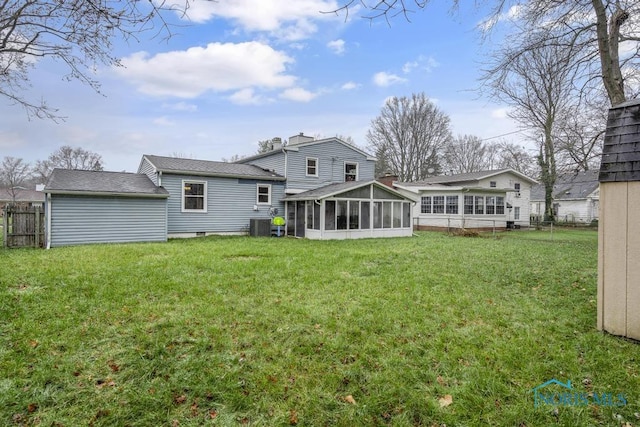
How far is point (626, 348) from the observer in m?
3.64

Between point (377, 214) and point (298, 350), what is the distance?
513 inches

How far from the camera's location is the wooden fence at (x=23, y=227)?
10.7m

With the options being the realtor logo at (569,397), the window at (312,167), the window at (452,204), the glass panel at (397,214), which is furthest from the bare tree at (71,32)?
the window at (452,204)

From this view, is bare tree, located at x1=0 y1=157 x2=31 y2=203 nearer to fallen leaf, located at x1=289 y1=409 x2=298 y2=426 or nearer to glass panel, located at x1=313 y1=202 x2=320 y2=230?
glass panel, located at x1=313 y1=202 x2=320 y2=230

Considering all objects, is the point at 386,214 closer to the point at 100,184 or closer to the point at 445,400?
the point at 100,184

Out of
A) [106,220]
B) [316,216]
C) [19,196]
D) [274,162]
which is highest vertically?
[274,162]

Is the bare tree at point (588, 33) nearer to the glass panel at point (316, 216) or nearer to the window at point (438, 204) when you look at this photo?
the glass panel at point (316, 216)

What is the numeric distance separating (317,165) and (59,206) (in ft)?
37.3

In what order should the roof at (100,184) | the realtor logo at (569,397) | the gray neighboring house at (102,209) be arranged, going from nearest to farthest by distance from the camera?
1. the realtor logo at (569,397)
2. the gray neighboring house at (102,209)
3. the roof at (100,184)

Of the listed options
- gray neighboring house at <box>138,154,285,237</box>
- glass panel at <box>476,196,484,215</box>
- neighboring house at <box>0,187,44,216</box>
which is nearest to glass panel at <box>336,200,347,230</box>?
gray neighboring house at <box>138,154,285,237</box>

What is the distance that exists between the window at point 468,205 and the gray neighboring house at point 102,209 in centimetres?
1781

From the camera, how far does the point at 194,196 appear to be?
1479 centimetres

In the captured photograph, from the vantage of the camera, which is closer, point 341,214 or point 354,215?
point 341,214

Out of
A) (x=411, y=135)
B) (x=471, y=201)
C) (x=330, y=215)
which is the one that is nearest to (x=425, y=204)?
(x=471, y=201)
